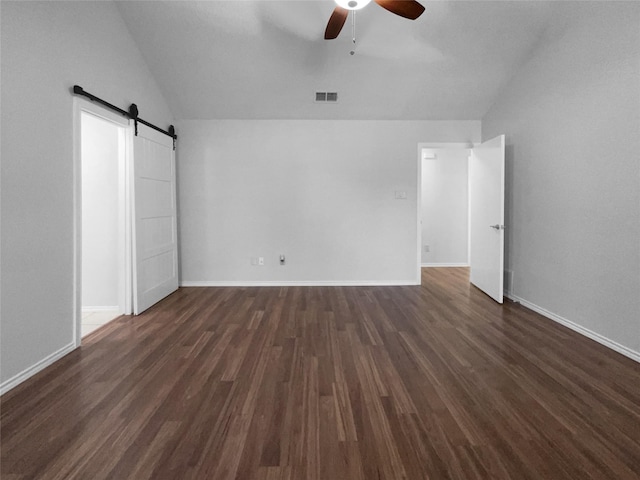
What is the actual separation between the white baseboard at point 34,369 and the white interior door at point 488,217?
4.40 m

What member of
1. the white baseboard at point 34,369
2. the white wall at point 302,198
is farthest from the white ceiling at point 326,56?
the white baseboard at point 34,369

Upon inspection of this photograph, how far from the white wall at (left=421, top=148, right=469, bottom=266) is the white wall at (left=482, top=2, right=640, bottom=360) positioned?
2596mm

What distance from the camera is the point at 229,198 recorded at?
5.06 metres

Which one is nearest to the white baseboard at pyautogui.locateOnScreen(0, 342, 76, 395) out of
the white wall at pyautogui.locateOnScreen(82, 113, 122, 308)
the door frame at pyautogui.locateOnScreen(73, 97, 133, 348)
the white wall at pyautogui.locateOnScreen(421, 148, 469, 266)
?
the door frame at pyautogui.locateOnScreen(73, 97, 133, 348)

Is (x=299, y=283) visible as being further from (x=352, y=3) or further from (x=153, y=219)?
(x=352, y=3)

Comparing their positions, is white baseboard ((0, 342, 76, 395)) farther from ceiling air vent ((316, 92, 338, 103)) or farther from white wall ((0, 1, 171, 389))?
ceiling air vent ((316, 92, 338, 103))

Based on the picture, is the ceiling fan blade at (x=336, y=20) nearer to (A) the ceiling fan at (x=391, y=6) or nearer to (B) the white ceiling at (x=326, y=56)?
(A) the ceiling fan at (x=391, y=6)

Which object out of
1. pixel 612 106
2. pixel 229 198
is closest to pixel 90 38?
pixel 229 198

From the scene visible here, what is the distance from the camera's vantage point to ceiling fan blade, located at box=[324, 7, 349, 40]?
2504mm

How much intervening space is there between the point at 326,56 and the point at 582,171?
2935 mm

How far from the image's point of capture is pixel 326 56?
4012 millimetres

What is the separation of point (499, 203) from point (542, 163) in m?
0.62

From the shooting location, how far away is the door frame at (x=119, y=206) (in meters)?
2.76

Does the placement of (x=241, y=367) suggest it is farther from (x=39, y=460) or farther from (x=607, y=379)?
(x=607, y=379)
